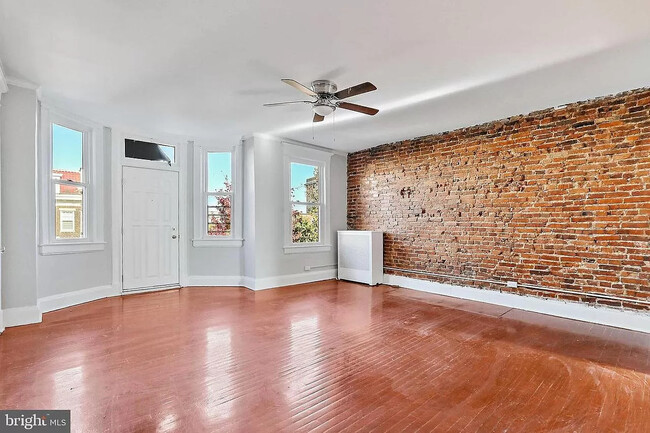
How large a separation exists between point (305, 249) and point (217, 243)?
5.30 feet

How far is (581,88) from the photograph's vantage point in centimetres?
355

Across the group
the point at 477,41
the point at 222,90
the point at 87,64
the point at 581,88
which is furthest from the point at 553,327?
the point at 87,64

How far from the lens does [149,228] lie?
549cm

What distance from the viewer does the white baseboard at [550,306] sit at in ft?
11.8

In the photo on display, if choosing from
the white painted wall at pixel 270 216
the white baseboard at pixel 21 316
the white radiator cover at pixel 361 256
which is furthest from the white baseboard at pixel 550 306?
the white baseboard at pixel 21 316

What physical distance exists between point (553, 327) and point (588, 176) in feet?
6.01

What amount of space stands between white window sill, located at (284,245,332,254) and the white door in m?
1.97

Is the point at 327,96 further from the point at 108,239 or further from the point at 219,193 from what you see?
the point at 108,239

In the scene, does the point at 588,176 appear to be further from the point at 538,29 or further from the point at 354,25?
the point at 354,25

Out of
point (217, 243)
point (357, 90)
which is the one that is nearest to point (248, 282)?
point (217, 243)

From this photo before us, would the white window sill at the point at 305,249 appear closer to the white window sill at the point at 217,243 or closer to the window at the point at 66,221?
the white window sill at the point at 217,243

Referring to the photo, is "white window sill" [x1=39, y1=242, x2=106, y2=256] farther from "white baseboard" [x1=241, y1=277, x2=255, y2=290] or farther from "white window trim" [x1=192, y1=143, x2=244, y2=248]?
"white baseboard" [x1=241, y1=277, x2=255, y2=290]

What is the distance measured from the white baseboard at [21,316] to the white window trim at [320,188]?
345 cm

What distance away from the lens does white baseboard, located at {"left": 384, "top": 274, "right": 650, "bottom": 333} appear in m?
3.58
